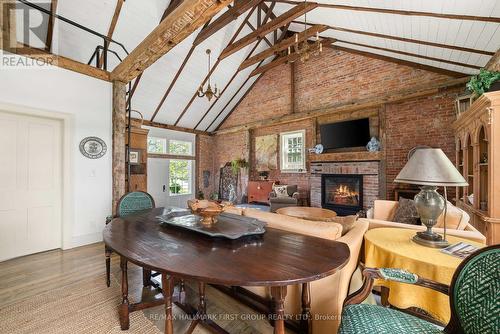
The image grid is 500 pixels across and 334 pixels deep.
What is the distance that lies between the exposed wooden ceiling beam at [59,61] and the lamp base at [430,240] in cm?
462

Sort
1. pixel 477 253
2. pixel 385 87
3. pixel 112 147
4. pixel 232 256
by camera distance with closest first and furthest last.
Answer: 1. pixel 477 253
2. pixel 232 256
3. pixel 112 147
4. pixel 385 87

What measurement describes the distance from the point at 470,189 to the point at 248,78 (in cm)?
594

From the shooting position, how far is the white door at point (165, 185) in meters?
6.71

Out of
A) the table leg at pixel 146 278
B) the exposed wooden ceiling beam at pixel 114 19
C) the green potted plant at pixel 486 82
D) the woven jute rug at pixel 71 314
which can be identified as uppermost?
the exposed wooden ceiling beam at pixel 114 19

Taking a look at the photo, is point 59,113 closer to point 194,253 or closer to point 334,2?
point 194,253

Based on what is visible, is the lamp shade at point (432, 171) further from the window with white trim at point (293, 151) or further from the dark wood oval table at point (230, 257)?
the window with white trim at point (293, 151)

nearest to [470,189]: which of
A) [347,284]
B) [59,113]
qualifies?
[347,284]

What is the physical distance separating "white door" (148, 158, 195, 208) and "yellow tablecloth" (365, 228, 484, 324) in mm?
6338

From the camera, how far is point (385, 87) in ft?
15.9

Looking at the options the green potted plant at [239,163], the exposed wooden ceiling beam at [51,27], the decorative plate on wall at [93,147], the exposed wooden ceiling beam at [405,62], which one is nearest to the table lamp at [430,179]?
the exposed wooden ceiling beam at [405,62]

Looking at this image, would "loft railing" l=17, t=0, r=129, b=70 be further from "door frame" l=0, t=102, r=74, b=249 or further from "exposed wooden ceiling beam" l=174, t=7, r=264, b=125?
"exposed wooden ceiling beam" l=174, t=7, r=264, b=125

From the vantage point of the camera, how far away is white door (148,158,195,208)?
22.0ft

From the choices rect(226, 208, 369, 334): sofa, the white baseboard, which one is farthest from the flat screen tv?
the white baseboard

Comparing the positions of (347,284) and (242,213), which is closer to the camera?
(347,284)
